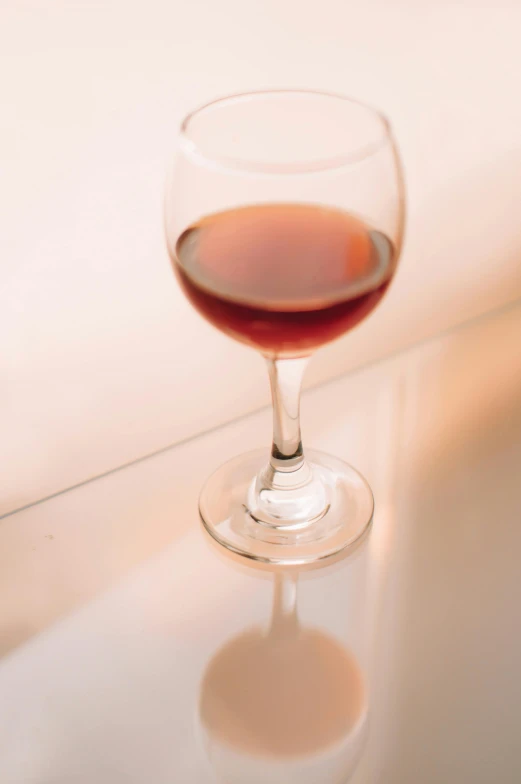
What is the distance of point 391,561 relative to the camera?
1.74ft

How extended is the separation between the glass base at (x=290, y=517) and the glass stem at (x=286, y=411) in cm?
3

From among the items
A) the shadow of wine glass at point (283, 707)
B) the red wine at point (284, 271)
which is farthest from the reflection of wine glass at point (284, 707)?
the red wine at point (284, 271)

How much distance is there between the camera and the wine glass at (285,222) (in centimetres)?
43

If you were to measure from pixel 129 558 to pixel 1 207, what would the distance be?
0.73 feet

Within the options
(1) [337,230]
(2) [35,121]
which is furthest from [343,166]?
(2) [35,121]

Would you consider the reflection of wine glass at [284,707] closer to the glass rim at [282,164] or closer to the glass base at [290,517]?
the glass base at [290,517]

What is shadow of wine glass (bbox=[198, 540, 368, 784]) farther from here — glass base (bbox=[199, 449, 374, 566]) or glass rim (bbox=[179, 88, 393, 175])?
glass rim (bbox=[179, 88, 393, 175])

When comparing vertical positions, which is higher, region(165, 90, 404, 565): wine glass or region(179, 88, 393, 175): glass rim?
region(179, 88, 393, 175): glass rim

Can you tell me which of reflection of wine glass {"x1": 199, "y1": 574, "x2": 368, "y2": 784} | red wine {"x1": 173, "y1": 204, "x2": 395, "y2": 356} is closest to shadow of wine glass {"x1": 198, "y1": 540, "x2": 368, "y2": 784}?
reflection of wine glass {"x1": 199, "y1": 574, "x2": 368, "y2": 784}

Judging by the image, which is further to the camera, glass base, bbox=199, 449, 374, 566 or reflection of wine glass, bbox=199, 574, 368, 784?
glass base, bbox=199, 449, 374, 566

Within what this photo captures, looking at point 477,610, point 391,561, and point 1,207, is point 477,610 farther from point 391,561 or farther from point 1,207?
point 1,207

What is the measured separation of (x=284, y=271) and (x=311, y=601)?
19 cm

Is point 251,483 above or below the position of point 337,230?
below

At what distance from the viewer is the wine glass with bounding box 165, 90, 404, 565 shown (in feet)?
1.41
